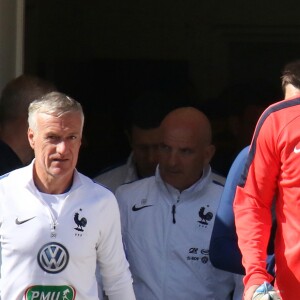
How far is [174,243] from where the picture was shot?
12.3 feet

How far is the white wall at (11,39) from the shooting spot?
4.08m

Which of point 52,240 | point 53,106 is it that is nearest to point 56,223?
point 52,240

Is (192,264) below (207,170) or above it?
below

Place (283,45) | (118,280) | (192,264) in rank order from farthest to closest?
1. (283,45)
2. (192,264)
3. (118,280)

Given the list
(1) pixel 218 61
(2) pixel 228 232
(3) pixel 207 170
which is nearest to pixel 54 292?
(2) pixel 228 232

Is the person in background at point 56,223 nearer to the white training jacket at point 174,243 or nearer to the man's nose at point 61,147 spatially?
the man's nose at point 61,147

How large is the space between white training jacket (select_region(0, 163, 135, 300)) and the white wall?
3.13ft

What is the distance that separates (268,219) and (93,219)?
59 cm

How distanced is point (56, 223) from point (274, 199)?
2.38 feet

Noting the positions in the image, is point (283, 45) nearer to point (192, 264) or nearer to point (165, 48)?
point (165, 48)

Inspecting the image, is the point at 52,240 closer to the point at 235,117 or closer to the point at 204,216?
the point at 204,216

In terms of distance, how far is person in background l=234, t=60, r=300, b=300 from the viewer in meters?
3.04

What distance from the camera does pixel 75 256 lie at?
3.18 metres

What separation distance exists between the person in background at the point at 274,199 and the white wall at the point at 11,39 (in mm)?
1417
